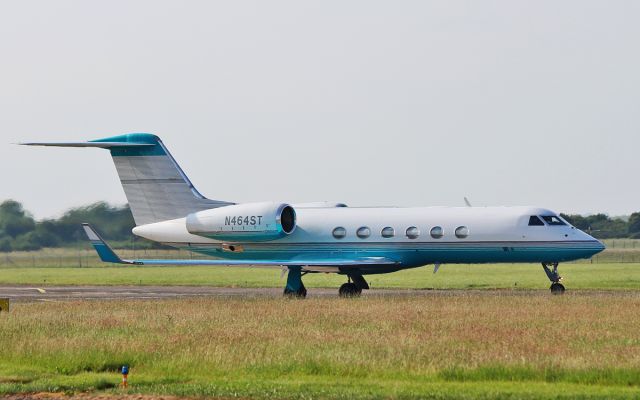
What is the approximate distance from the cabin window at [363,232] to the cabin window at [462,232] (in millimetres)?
3048

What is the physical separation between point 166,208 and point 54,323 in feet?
46.4

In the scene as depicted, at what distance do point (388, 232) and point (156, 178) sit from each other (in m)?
8.71

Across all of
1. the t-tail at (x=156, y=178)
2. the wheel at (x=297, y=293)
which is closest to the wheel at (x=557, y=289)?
the wheel at (x=297, y=293)

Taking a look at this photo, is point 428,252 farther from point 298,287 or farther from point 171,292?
point 171,292

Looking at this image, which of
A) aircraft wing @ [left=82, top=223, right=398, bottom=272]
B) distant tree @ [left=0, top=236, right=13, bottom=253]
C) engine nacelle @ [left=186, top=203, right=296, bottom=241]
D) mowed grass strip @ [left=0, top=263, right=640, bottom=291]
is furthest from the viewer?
distant tree @ [left=0, top=236, right=13, bottom=253]

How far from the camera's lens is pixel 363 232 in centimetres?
3641

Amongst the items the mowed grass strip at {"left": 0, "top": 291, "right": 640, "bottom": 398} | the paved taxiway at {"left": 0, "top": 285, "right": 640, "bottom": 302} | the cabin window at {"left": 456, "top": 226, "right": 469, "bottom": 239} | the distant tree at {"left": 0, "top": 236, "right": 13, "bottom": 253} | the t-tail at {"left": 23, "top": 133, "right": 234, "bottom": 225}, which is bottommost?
the mowed grass strip at {"left": 0, "top": 291, "right": 640, "bottom": 398}

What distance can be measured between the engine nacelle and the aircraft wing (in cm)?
173

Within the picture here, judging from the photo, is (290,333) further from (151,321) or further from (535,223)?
(535,223)

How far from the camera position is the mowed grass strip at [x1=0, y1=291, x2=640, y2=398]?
15930mm

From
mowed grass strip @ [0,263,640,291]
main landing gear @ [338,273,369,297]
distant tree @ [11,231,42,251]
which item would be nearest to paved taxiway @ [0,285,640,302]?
main landing gear @ [338,273,369,297]

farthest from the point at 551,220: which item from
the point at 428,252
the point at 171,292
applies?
the point at 171,292

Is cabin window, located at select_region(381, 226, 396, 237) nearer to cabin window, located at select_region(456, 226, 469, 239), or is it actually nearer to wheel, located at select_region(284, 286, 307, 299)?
cabin window, located at select_region(456, 226, 469, 239)

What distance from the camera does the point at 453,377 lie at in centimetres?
1659
